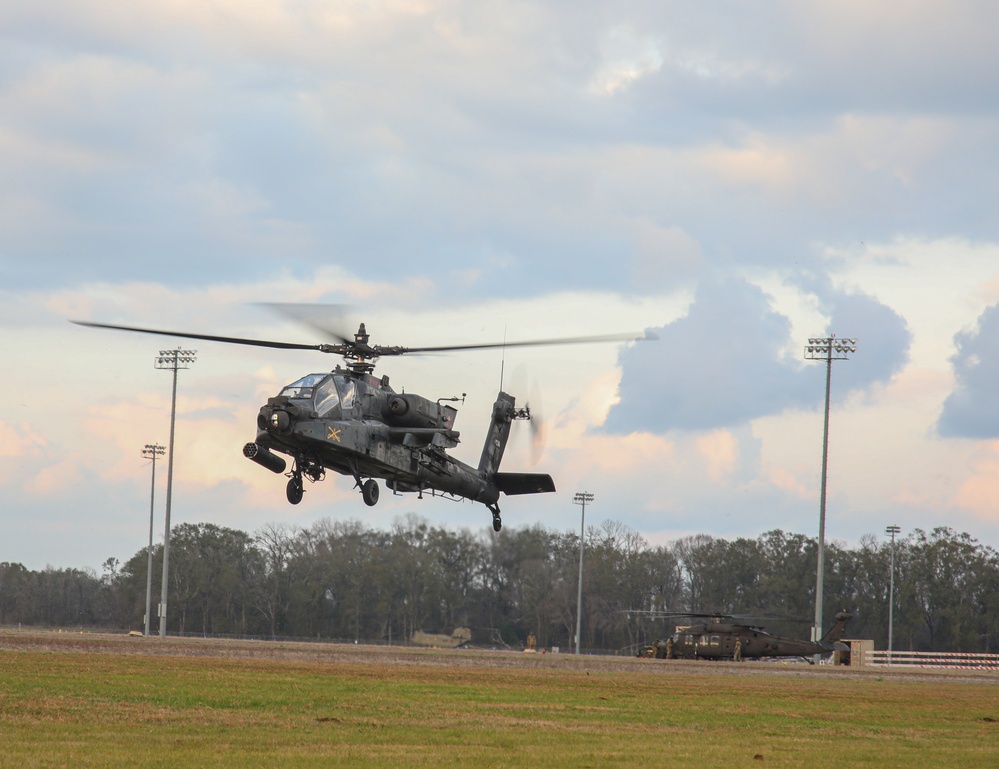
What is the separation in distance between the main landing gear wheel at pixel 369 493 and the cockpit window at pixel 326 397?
3351 mm

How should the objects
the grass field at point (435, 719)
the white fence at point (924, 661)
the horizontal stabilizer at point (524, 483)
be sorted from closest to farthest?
1. the grass field at point (435, 719)
2. the horizontal stabilizer at point (524, 483)
3. the white fence at point (924, 661)

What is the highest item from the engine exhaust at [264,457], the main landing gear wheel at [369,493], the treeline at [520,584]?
the engine exhaust at [264,457]

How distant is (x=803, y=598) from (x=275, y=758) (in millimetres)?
98331

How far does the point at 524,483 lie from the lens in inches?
1674

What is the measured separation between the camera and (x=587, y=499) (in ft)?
314

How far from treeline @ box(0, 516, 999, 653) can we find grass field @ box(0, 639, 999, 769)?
75.3 metres

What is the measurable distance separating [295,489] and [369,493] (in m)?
2.23

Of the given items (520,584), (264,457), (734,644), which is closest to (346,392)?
(264,457)

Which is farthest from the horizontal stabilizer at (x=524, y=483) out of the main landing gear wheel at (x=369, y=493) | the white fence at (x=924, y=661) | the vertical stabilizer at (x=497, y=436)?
the white fence at (x=924, y=661)

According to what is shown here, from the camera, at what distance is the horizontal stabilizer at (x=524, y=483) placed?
42.2m

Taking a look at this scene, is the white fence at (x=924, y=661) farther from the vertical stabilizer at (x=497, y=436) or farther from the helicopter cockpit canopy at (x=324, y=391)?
the helicopter cockpit canopy at (x=324, y=391)

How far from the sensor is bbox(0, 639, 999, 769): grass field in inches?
599

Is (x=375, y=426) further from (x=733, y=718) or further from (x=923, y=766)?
(x=923, y=766)

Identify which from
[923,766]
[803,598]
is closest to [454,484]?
[923,766]
